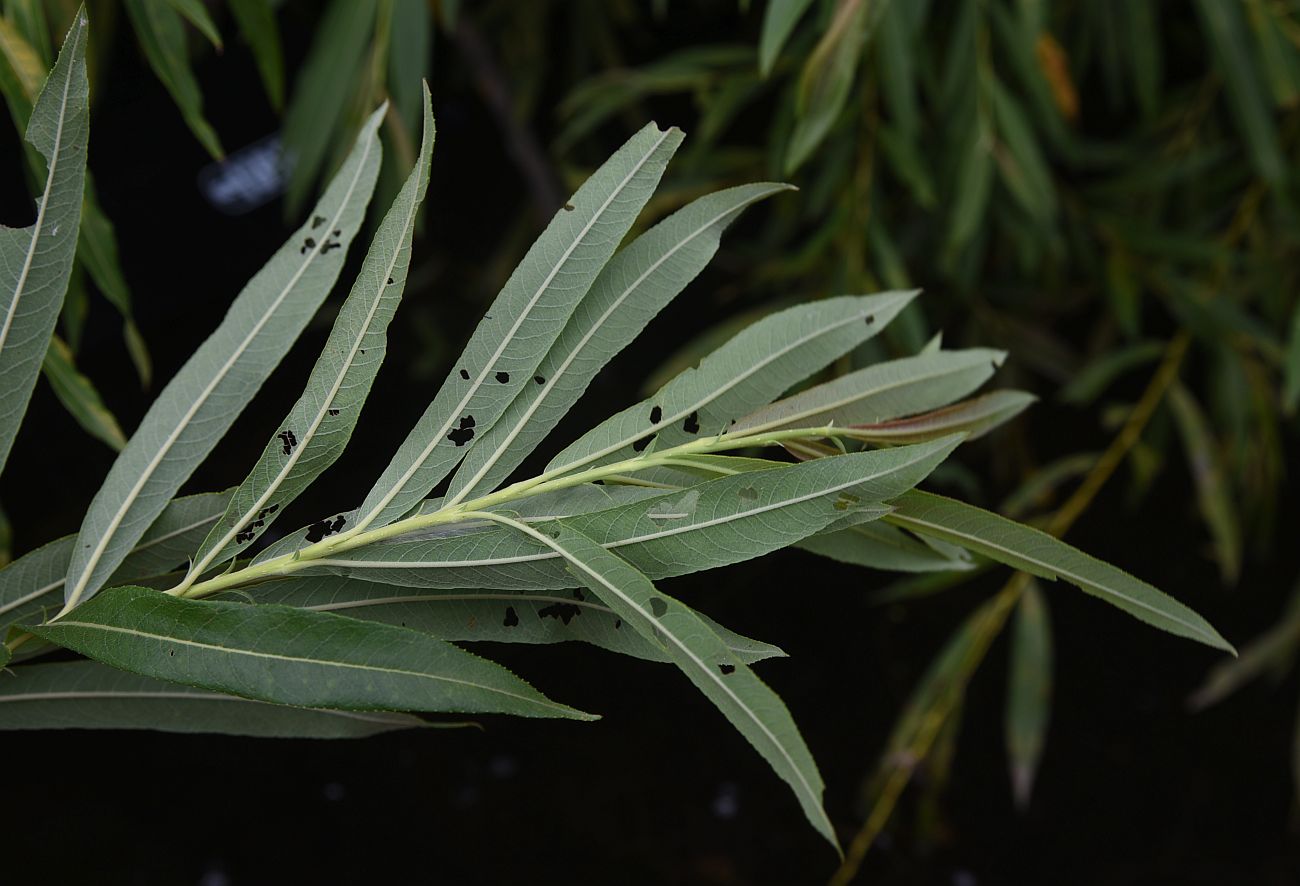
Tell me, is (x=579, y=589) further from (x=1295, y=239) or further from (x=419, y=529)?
(x=1295, y=239)

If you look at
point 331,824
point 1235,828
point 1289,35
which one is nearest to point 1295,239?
point 1289,35

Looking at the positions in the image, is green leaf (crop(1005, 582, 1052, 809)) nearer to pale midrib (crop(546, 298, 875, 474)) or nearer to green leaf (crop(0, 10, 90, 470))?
pale midrib (crop(546, 298, 875, 474))

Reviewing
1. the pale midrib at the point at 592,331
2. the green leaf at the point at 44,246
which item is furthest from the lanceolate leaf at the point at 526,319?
the green leaf at the point at 44,246

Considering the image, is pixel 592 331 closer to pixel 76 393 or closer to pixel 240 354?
pixel 240 354

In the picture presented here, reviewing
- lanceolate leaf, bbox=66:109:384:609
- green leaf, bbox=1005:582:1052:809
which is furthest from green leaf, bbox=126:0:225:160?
green leaf, bbox=1005:582:1052:809

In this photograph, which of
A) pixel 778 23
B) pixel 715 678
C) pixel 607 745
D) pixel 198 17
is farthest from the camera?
pixel 607 745

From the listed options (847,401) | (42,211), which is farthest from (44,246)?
(847,401)

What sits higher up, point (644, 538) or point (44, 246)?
point (44, 246)

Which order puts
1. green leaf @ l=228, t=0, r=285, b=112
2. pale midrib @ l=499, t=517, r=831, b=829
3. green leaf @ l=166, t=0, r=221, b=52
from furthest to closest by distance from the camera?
green leaf @ l=228, t=0, r=285, b=112, green leaf @ l=166, t=0, r=221, b=52, pale midrib @ l=499, t=517, r=831, b=829
